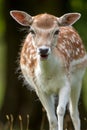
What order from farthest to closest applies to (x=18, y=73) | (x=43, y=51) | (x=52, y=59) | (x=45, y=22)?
(x=18, y=73), (x=52, y=59), (x=45, y=22), (x=43, y=51)

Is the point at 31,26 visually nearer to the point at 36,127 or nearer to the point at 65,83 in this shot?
the point at 65,83

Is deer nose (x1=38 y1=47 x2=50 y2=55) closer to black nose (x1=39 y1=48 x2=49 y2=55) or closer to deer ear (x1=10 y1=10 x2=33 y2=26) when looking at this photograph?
black nose (x1=39 y1=48 x2=49 y2=55)

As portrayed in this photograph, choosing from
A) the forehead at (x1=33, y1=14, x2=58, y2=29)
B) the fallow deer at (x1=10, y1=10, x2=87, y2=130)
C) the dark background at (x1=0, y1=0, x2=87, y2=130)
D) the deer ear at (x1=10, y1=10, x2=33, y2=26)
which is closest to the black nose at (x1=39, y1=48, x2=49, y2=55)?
the fallow deer at (x1=10, y1=10, x2=87, y2=130)

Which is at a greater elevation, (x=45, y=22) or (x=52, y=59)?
(x=45, y=22)

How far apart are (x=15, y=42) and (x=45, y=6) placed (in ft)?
3.20

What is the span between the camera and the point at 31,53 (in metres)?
10.8

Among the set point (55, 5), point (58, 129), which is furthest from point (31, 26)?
point (55, 5)

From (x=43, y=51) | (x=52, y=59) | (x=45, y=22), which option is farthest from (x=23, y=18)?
(x=43, y=51)

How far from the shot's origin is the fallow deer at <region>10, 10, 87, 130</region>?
9.90m

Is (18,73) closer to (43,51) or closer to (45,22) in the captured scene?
(45,22)

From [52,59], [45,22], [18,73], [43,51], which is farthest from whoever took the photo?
[18,73]

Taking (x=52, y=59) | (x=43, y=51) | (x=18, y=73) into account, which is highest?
(x=43, y=51)

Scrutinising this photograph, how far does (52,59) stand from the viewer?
10.2 m

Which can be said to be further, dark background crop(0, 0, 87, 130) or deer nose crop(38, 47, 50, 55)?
dark background crop(0, 0, 87, 130)
